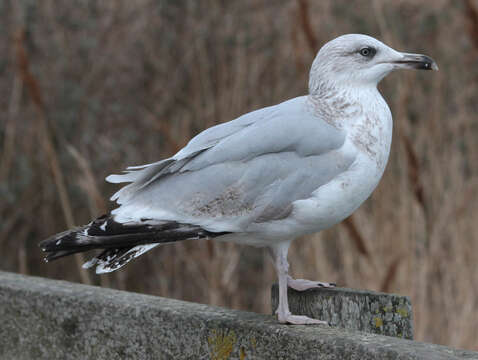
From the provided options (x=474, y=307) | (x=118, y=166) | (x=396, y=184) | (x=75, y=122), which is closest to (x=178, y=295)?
(x=118, y=166)

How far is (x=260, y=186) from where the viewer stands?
197 centimetres

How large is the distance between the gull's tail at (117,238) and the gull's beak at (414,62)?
2.48ft

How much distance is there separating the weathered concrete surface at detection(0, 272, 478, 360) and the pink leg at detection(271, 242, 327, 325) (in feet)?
0.13

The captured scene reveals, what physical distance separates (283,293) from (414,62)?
772mm

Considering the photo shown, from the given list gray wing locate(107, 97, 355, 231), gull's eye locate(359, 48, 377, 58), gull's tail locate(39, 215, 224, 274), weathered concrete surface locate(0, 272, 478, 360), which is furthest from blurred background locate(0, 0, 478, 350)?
gull's tail locate(39, 215, 224, 274)

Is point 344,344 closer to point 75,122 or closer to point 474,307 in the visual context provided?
point 474,307

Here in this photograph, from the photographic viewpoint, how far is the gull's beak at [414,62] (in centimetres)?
220

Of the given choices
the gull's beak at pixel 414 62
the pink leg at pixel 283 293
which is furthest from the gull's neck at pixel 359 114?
the pink leg at pixel 283 293

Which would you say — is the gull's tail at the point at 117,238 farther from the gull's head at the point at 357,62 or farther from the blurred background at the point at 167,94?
Result: the blurred background at the point at 167,94

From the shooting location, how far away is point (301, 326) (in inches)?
71.2

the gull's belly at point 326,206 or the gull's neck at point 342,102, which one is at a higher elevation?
the gull's neck at point 342,102

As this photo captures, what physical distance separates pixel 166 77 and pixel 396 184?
5.83 feet

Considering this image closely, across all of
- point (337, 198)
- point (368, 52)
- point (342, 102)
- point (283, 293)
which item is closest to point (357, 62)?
point (368, 52)

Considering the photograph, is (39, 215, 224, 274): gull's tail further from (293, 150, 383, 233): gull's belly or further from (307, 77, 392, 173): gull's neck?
(307, 77, 392, 173): gull's neck
